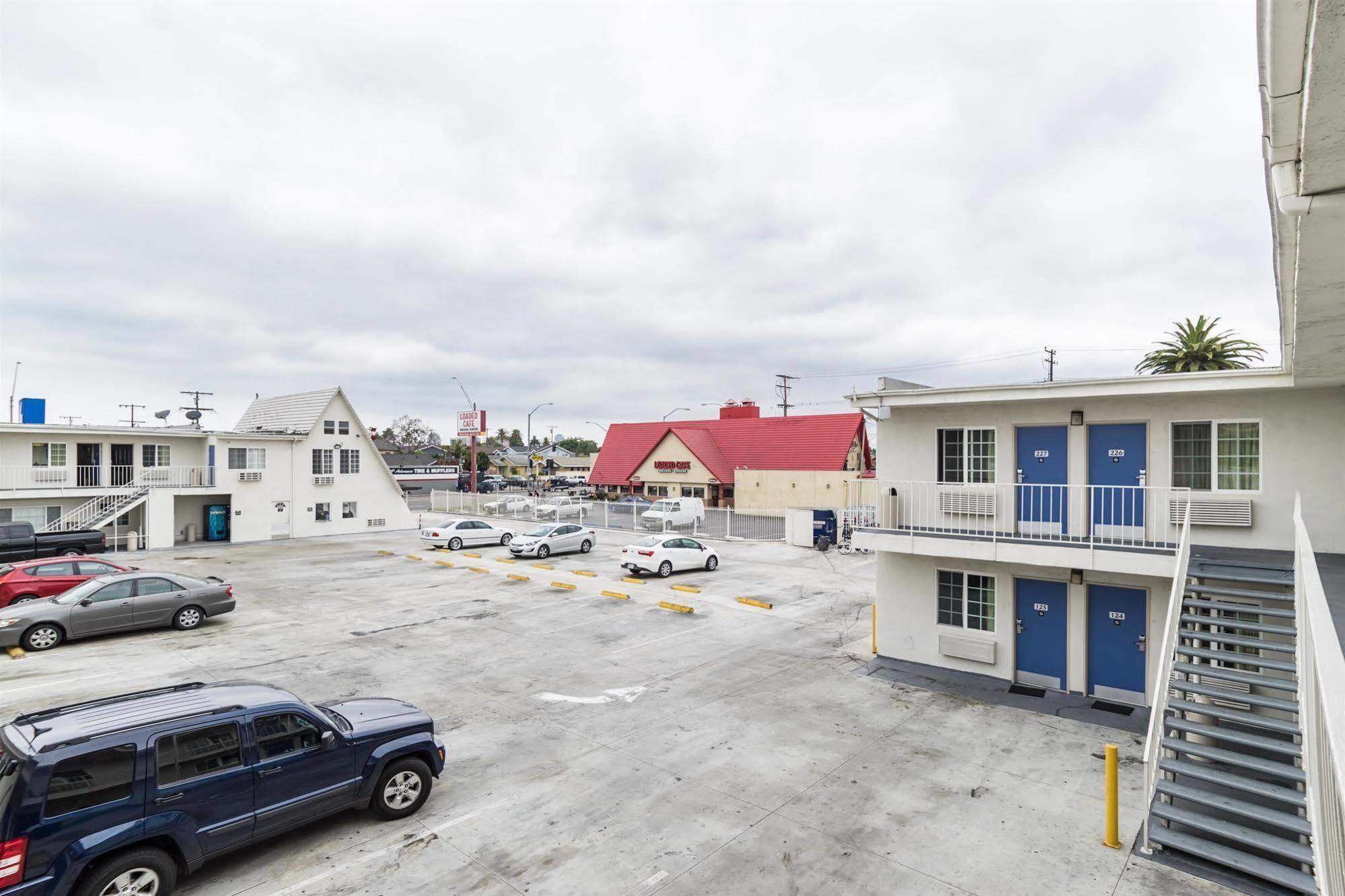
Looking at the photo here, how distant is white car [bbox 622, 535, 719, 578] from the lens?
24.6 meters

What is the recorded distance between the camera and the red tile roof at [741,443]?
48.5m

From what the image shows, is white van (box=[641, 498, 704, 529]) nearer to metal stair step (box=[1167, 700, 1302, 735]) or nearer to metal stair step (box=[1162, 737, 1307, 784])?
metal stair step (box=[1167, 700, 1302, 735])

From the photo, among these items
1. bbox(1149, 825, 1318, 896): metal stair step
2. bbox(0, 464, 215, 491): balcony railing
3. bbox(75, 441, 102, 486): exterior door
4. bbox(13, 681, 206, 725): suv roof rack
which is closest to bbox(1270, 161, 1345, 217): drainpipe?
bbox(1149, 825, 1318, 896): metal stair step

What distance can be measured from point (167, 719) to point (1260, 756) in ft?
41.4

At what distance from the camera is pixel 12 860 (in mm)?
5344

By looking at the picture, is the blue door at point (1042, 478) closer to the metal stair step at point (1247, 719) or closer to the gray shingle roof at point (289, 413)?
the metal stair step at point (1247, 719)

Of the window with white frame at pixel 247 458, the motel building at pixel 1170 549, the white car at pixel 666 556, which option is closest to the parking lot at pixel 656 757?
the motel building at pixel 1170 549

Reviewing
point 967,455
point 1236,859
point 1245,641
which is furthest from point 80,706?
point 967,455

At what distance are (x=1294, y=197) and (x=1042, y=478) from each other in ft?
32.5

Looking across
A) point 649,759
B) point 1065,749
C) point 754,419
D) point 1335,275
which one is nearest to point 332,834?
point 649,759

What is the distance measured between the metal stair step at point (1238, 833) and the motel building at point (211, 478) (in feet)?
124

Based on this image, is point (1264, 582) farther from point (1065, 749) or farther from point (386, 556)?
point (386, 556)

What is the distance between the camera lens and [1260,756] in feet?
28.3

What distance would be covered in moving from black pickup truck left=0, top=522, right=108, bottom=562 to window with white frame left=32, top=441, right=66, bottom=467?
373 centimetres
